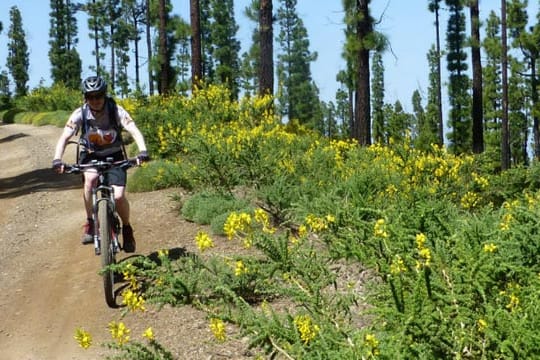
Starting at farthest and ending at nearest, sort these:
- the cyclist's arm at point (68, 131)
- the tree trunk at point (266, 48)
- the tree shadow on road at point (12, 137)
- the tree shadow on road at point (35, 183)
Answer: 1. the tree shadow on road at point (12, 137)
2. the tree trunk at point (266, 48)
3. the tree shadow on road at point (35, 183)
4. the cyclist's arm at point (68, 131)

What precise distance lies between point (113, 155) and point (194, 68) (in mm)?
13262

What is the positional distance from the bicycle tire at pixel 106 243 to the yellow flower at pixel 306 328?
2880 millimetres

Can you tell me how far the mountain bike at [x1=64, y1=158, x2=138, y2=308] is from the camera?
5.86 m

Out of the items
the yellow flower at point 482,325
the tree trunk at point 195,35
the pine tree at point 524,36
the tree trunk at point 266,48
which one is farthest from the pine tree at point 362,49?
the pine tree at point 524,36

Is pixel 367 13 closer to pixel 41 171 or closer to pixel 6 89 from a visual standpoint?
pixel 41 171

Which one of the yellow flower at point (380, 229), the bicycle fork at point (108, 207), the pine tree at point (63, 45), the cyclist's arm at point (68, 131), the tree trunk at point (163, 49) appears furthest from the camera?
the pine tree at point (63, 45)

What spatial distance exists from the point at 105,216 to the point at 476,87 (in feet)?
68.2

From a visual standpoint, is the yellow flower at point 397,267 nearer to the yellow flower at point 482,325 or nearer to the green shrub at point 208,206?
the yellow flower at point 482,325

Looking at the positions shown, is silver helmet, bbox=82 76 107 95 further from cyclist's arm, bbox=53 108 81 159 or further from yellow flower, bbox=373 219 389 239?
yellow flower, bbox=373 219 389 239

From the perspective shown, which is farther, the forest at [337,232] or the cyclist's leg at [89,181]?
the cyclist's leg at [89,181]

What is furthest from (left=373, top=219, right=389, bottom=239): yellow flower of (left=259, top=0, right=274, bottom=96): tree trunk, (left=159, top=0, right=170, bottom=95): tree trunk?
(left=159, top=0, right=170, bottom=95): tree trunk

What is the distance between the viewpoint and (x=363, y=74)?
14969 mm

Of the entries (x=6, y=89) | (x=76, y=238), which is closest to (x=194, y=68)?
(x=76, y=238)

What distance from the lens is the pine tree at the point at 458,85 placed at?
146 feet
